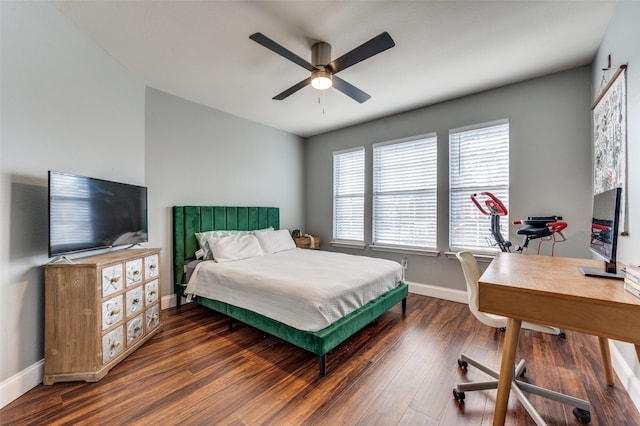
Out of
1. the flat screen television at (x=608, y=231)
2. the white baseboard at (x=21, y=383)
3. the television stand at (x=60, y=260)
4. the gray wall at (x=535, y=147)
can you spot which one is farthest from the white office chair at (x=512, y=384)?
the white baseboard at (x=21, y=383)

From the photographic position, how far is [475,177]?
3.40m

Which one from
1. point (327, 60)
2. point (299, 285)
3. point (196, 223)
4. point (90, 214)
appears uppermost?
point (327, 60)

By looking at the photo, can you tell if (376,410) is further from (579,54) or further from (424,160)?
(579,54)

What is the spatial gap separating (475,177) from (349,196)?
2.01m

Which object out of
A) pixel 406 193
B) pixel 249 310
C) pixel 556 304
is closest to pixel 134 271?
pixel 249 310

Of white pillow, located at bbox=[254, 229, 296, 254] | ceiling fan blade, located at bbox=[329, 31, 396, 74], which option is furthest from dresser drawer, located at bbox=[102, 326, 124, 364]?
ceiling fan blade, located at bbox=[329, 31, 396, 74]

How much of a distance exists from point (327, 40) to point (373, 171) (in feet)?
7.93

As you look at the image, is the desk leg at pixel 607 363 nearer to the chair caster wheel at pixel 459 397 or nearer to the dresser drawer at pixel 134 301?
the chair caster wheel at pixel 459 397

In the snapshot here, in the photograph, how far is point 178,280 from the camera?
3.33 meters

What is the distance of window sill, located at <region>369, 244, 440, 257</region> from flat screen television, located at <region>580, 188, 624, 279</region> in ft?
7.01

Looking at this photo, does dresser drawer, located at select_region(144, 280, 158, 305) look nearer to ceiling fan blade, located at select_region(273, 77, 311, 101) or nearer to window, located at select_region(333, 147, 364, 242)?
ceiling fan blade, located at select_region(273, 77, 311, 101)

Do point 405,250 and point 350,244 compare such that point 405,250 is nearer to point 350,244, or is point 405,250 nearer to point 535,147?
point 350,244

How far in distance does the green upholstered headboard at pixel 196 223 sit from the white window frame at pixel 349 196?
5.04 feet

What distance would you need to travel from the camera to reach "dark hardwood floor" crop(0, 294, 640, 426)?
1.55 metres
